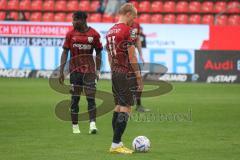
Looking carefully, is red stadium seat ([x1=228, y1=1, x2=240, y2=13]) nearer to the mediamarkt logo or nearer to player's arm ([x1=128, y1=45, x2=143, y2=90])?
the mediamarkt logo

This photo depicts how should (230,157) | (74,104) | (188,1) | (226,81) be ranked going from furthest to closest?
(188,1) → (226,81) → (74,104) → (230,157)

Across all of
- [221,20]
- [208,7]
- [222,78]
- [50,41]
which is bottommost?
[222,78]

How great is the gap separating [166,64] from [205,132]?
13.2 meters

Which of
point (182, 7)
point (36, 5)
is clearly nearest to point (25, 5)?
point (36, 5)

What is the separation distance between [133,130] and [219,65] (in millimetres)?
12947

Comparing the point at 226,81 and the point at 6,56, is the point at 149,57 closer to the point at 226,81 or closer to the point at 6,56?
the point at 226,81

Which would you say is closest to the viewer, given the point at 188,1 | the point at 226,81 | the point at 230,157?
the point at 230,157

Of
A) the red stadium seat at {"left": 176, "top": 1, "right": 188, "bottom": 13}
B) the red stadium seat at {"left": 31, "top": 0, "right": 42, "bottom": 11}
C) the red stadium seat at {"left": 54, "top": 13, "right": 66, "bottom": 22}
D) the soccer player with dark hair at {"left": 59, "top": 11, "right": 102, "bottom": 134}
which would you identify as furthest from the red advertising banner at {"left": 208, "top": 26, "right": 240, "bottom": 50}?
the soccer player with dark hair at {"left": 59, "top": 11, "right": 102, "bottom": 134}

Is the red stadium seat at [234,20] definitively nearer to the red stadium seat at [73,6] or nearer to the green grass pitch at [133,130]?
the red stadium seat at [73,6]

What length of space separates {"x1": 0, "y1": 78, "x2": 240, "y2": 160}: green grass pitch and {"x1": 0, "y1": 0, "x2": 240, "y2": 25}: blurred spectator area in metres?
8.84

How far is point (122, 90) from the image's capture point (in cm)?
1088

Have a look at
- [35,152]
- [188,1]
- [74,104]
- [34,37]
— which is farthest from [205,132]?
[188,1]

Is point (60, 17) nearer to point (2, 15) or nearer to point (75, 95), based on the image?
point (2, 15)

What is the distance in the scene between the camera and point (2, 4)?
32.2 m
